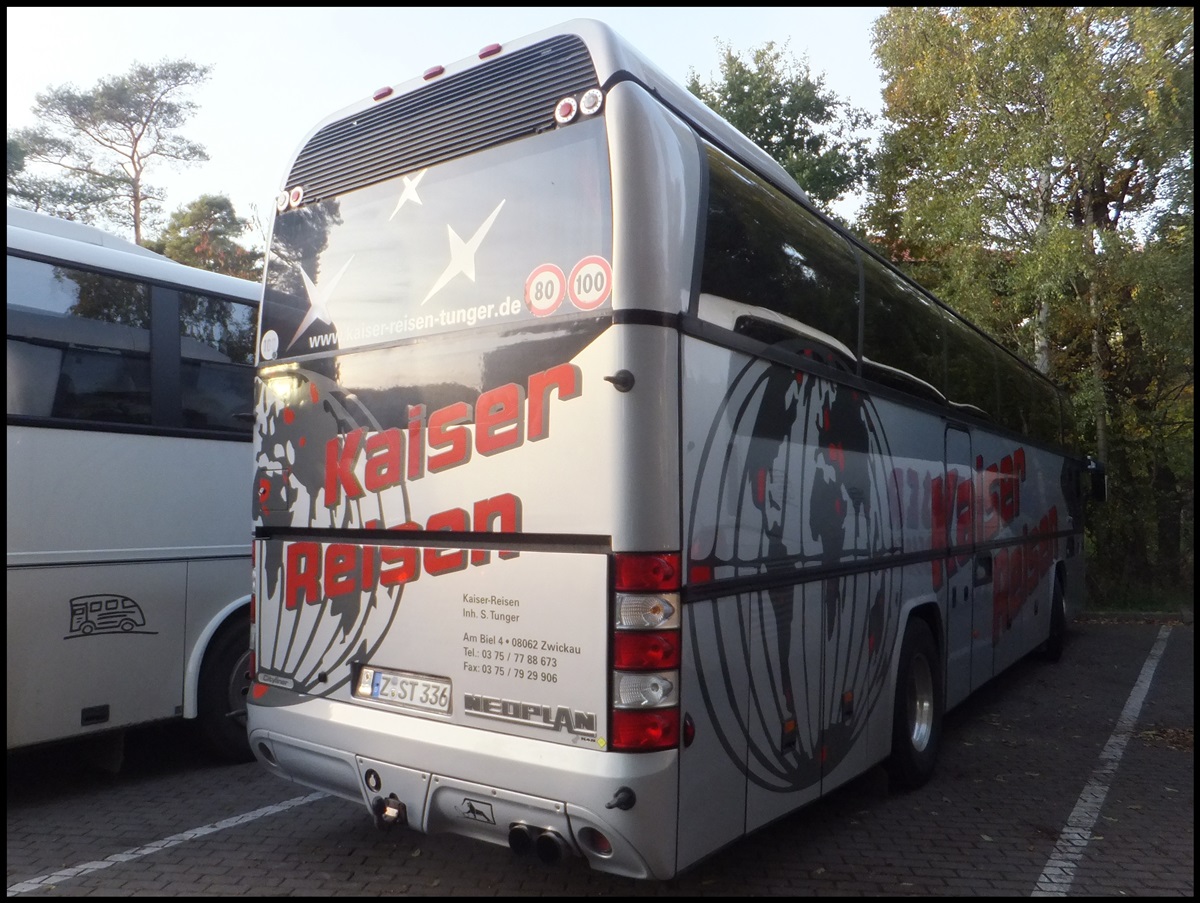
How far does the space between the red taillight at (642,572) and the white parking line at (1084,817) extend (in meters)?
2.66

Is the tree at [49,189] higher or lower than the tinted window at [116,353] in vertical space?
higher

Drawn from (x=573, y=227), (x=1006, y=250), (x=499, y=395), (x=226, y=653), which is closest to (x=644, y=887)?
(x=499, y=395)

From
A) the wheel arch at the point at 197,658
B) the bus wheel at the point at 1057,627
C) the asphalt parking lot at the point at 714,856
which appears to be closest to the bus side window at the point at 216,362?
the wheel arch at the point at 197,658

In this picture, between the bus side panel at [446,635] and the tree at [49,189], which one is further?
the tree at [49,189]

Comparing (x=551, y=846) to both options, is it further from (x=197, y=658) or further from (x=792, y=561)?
(x=197, y=658)

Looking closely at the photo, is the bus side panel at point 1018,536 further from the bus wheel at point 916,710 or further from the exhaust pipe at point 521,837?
the exhaust pipe at point 521,837

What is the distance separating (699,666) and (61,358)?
4346 mm

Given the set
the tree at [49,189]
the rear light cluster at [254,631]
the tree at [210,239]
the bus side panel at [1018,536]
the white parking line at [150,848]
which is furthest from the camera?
the tree at [210,239]

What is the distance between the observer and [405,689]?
176 inches

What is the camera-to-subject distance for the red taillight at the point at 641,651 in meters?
3.82

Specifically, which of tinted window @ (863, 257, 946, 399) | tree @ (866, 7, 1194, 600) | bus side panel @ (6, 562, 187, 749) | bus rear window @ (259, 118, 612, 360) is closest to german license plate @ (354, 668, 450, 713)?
bus rear window @ (259, 118, 612, 360)

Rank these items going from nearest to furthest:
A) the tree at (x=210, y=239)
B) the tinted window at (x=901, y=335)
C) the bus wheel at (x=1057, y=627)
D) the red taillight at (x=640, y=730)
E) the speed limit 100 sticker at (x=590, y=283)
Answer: the red taillight at (x=640, y=730) → the speed limit 100 sticker at (x=590, y=283) → the tinted window at (x=901, y=335) → the bus wheel at (x=1057, y=627) → the tree at (x=210, y=239)

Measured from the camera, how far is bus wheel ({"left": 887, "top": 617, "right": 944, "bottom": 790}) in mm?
6332

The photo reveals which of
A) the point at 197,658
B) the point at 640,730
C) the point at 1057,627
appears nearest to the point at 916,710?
the point at 640,730
